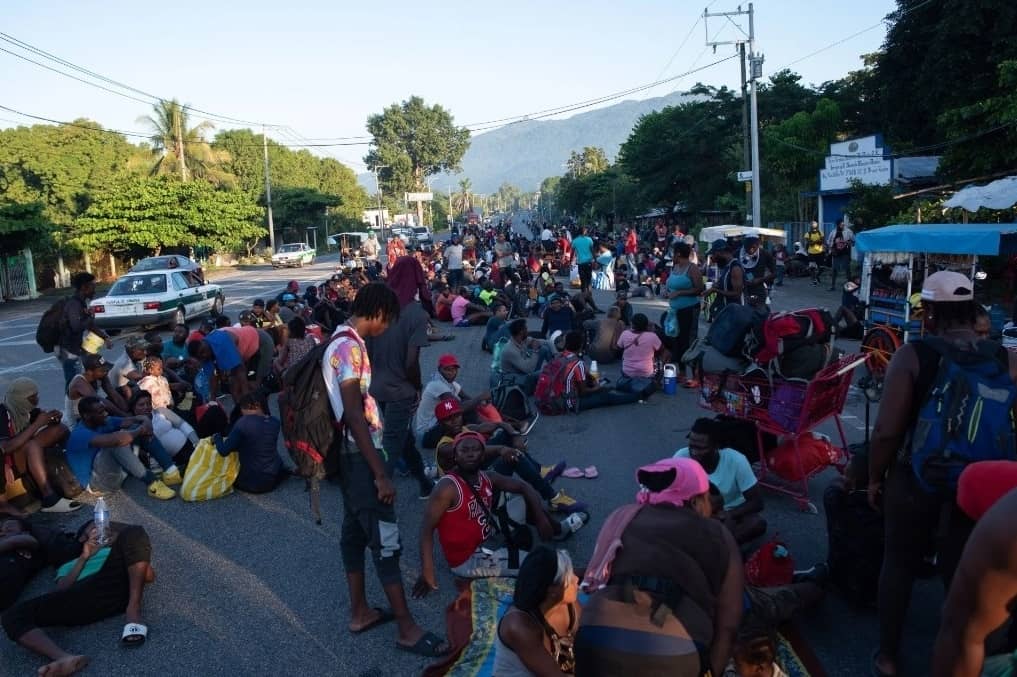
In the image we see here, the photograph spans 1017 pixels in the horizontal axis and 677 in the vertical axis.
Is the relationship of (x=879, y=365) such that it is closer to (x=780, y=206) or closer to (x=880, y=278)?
(x=880, y=278)

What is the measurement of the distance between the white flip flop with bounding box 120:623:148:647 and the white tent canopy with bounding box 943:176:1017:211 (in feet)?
42.2

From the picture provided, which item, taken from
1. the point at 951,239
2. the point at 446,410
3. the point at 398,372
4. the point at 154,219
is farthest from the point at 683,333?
the point at 154,219

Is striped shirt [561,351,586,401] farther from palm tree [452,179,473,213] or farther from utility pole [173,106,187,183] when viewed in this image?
palm tree [452,179,473,213]

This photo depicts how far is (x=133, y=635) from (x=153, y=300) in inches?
601

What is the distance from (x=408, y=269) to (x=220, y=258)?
44.4 metres

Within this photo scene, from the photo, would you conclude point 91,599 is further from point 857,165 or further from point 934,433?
point 857,165

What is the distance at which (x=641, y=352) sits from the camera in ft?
32.2

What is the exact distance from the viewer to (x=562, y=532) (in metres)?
5.48

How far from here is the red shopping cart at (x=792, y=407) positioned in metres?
5.79

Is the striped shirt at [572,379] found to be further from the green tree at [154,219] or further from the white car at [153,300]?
the green tree at [154,219]

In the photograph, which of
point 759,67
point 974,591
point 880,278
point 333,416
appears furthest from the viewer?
point 759,67

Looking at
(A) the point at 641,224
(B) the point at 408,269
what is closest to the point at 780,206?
(A) the point at 641,224

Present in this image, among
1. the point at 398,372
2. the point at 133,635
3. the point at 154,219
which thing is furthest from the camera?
the point at 154,219

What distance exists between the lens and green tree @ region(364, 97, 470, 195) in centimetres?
9581
